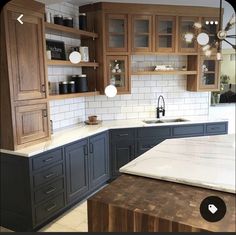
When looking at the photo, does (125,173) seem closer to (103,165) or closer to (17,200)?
(17,200)

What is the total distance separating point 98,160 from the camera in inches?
121

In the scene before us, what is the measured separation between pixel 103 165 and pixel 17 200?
117 centimetres

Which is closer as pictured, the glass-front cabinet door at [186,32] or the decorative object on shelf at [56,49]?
the decorative object on shelf at [56,49]

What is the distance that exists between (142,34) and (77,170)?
1926 mm

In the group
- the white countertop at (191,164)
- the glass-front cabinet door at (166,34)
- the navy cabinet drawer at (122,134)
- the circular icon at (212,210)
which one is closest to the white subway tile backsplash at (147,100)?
the glass-front cabinet door at (166,34)

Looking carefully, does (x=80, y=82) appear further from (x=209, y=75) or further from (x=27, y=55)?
(x=209, y=75)

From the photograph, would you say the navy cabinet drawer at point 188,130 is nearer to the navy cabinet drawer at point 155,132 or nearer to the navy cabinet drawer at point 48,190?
the navy cabinet drawer at point 155,132

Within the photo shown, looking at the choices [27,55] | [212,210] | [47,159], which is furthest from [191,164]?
[27,55]

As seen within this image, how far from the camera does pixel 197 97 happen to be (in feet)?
12.9

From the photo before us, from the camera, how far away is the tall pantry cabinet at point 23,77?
2.04 m

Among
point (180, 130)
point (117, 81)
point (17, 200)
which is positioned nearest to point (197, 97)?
point (180, 130)

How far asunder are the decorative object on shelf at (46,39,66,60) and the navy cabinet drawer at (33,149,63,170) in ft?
3.51

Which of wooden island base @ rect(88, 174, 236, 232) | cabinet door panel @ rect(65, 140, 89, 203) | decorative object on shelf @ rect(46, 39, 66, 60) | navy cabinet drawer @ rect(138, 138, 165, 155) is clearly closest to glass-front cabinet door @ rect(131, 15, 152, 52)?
decorative object on shelf @ rect(46, 39, 66, 60)

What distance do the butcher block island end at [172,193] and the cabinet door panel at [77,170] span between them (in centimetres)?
108
